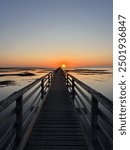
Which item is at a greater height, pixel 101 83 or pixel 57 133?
pixel 57 133

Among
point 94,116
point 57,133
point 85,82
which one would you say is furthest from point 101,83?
point 94,116

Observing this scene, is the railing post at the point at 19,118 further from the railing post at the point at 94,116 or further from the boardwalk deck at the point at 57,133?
the railing post at the point at 94,116

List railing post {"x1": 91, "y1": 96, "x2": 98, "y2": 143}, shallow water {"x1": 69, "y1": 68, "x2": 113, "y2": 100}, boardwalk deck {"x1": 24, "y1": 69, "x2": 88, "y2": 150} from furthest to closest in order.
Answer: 1. shallow water {"x1": 69, "y1": 68, "x2": 113, "y2": 100}
2. boardwalk deck {"x1": 24, "y1": 69, "x2": 88, "y2": 150}
3. railing post {"x1": 91, "y1": 96, "x2": 98, "y2": 143}

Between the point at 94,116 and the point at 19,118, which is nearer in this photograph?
the point at 94,116

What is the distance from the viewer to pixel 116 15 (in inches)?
171

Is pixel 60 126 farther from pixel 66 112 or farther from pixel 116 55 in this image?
pixel 116 55

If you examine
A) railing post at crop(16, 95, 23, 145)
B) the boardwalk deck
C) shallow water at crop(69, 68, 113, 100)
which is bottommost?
shallow water at crop(69, 68, 113, 100)

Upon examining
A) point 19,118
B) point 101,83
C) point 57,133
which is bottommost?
point 101,83

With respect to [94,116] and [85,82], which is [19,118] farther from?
[85,82]

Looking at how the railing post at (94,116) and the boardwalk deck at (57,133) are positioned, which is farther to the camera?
the boardwalk deck at (57,133)

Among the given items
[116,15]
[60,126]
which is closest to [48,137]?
[60,126]

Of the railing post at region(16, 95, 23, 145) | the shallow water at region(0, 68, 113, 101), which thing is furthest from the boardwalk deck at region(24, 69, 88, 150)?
the shallow water at region(0, 68, 113, 101)

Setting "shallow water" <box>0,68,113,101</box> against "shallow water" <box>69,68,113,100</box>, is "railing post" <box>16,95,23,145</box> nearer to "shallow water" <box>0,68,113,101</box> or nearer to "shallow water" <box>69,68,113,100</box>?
"shallow water" <box>0,68,113,101</box>

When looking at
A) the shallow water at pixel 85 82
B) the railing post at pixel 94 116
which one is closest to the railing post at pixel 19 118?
the railing post at pixel 94 116
